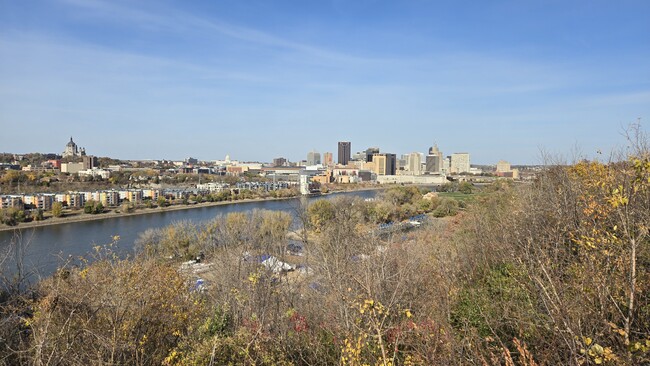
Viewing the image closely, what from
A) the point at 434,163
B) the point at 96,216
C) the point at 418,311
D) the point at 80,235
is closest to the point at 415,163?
the point at 434,163

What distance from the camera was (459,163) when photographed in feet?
188

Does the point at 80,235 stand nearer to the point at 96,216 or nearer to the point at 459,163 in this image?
the point at 96,216

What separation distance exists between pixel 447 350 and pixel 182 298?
174 centimetres

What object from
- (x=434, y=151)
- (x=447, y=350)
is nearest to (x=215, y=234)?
(x=447, y=350)

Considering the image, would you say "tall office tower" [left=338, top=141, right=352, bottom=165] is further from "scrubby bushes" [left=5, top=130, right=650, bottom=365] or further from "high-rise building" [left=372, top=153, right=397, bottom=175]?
"scrubby bushes" [left=5, top=130, right=650, bottom=365]

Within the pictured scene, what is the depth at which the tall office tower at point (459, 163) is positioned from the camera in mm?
55844

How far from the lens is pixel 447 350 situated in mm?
1546

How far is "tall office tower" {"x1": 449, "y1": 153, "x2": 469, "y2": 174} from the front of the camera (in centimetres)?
5584

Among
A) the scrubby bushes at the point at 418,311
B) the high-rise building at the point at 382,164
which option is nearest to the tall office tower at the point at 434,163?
the high-rise building at the point at 382,164

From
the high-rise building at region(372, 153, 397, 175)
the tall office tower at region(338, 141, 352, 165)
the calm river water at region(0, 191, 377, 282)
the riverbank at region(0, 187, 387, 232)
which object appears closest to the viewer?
the calm river water at region(0, 191, 377, 282)

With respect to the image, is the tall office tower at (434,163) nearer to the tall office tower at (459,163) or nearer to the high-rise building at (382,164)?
the tall office tower at (459,163)

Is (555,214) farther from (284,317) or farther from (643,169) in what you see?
(643,169)

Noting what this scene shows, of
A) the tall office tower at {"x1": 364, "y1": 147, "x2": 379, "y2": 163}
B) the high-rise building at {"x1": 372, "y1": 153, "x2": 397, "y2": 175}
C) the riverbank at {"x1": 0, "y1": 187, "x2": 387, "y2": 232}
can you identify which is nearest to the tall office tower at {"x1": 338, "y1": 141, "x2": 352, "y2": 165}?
the tall office tower at {"x1": 364, "y1": 147, "x2": 379, "y2": 163}

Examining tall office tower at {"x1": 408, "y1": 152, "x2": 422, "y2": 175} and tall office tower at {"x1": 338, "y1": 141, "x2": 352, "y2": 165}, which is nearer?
tall office tower at {"x1": 408, "y1": 152, "x2": 422, "y2": 175}
